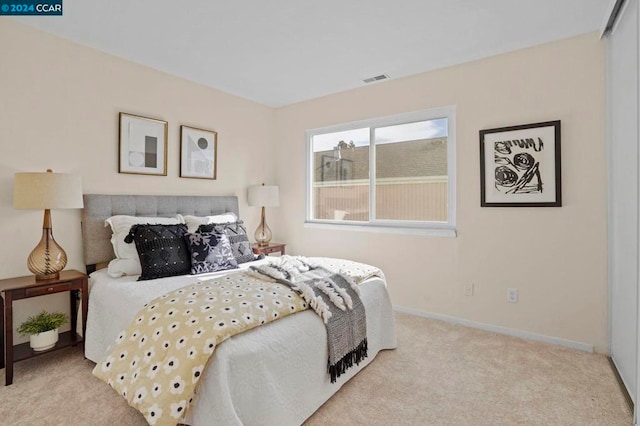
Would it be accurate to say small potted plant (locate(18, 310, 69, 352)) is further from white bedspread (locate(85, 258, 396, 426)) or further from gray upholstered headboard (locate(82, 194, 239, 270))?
gray upholstered headboard (locate(82, 194, 239, 270))

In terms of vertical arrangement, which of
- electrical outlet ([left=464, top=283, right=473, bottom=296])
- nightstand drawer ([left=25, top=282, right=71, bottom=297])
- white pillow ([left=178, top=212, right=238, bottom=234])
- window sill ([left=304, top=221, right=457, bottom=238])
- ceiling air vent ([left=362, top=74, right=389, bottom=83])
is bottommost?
electrical outlet ([left=464, top=283, right=473, bottom=296])

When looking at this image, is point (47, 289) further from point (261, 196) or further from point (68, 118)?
point (261, 196)

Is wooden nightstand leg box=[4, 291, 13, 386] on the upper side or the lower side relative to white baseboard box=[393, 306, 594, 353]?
upper

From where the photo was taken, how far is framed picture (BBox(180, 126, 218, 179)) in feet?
12.0

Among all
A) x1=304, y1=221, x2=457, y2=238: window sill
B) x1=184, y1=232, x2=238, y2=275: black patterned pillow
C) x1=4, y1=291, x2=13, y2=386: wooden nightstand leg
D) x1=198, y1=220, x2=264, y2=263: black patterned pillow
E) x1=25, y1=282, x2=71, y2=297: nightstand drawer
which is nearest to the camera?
x1=4, y1=291, x2=13, y2=386: wooden nightstand leg

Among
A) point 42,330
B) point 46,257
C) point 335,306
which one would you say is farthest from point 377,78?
point 42,330

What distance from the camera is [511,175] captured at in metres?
3.00

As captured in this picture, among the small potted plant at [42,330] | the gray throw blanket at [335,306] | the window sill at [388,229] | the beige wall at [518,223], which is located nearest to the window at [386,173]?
the window sill at [388,229]

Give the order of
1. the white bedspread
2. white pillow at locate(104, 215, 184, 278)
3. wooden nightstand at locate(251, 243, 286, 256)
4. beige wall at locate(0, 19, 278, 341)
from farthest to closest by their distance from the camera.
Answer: wooden nightstand at locate(251, 243, 286, 256)
white pillow at locate(104, 215, 184, 278)
beige wall at locate(0, 19, 278, 341)
the white bedspread

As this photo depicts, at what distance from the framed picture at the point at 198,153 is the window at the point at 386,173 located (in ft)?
4.11

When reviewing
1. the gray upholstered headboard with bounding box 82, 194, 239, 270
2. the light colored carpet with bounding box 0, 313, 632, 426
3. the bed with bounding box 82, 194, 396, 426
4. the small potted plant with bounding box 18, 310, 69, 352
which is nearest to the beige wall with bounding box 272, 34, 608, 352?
the light colored carpet with bounding box 0, 313, 632, 426

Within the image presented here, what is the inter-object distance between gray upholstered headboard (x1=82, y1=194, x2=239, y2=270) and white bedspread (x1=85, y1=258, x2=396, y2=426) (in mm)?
400

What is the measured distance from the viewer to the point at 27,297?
227 centimetres

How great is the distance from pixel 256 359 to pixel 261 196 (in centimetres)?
276
